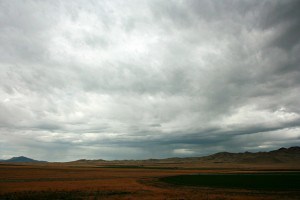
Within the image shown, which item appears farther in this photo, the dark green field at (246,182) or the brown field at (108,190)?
the dark green field at (246,182)

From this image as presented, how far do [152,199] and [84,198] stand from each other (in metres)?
7.96

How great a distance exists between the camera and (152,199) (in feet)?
94.5

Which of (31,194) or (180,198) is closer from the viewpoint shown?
(180,198)

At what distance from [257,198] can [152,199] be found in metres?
12.3

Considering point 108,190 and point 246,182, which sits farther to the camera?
point 246,182

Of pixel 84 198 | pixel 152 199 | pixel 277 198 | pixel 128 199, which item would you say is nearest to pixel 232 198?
pixel 277 198

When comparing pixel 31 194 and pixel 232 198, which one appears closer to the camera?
pixel 232 198

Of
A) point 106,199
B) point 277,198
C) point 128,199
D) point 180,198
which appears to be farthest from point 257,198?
point 106,199

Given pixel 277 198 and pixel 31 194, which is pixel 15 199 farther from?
pixel 277 198

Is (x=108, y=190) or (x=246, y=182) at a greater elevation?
(x=108, y=190)

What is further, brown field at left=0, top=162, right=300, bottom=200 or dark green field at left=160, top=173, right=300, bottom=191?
dark green field at left=160, top=173, right=300, bottom=191

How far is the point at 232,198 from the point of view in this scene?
95.5 ft

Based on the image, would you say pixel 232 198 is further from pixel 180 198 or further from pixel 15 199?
pixel 15 199

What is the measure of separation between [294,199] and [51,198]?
27.7 m
